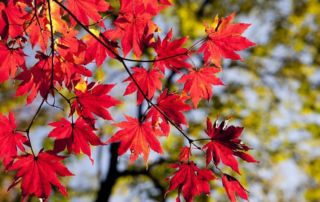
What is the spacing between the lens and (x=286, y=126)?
8938 mm

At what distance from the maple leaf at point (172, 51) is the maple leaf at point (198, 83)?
0.16 m

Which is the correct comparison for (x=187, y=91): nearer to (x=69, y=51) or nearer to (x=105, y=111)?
(x=105, y=111)

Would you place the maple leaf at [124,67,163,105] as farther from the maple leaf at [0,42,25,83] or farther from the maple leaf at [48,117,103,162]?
the maple leaf at [0,42,25,83]

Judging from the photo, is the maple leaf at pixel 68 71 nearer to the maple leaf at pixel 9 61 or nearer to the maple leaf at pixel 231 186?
the maple leaf at pixel 9 61

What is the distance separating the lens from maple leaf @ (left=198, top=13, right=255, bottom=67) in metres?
1.70

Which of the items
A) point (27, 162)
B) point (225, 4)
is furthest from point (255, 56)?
point (27, 162)

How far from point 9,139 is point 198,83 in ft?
3.41

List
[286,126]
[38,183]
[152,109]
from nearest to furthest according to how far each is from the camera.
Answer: [38,183], [152,109], [286,126]

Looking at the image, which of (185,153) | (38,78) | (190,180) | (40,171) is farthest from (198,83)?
(40,171)

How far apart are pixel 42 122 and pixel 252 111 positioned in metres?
5.67

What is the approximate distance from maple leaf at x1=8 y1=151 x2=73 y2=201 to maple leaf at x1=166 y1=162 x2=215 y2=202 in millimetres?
501

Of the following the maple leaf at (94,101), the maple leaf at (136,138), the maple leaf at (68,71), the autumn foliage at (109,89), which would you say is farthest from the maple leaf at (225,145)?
the maple leaf at (68,71)

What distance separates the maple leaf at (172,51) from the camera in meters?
1.81

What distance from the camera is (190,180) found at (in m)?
1.73
